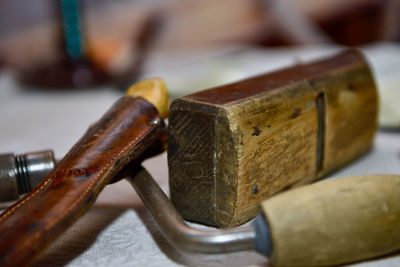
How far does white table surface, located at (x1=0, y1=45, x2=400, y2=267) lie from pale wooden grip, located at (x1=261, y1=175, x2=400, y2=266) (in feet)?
0.22

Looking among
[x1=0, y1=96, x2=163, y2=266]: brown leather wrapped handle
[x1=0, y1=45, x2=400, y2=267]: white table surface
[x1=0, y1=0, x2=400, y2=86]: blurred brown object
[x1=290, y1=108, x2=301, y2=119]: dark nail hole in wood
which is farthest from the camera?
[x1=0, y1=0, x2=400, y2=86]: blurred brown object

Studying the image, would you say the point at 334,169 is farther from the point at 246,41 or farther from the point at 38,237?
the point at 246,41

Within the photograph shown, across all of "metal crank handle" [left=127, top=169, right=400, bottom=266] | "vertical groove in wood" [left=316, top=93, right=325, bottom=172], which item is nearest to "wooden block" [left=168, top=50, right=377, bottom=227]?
"vertical groove in wood" [left=316, top=93, right=325, bottom=172]

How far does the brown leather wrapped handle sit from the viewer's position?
572 millimetres

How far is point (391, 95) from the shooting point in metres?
1.32

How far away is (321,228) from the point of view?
1.96 ft

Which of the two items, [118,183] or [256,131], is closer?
[256,131]

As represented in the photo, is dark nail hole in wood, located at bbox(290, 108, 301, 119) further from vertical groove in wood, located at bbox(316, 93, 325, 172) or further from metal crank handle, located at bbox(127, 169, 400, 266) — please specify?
metal crank handle, located at bbox(127, 169, 400, 266)

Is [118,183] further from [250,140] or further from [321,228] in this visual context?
[321,228]

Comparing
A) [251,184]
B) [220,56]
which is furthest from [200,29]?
[251,184]

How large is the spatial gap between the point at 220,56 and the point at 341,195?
1.46 meters

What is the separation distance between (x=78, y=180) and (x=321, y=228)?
0.34 m

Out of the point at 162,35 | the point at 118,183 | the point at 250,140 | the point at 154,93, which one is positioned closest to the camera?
the point at 250,140

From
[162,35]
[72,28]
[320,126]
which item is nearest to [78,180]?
[320,126]
